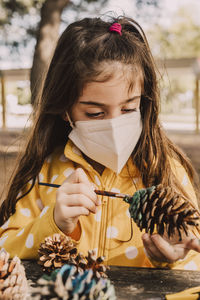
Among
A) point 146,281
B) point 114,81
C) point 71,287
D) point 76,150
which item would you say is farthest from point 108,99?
point 71,287

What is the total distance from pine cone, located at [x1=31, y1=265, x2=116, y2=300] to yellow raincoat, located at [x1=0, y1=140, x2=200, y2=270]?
1.47ft

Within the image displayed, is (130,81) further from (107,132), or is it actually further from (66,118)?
(66,118)

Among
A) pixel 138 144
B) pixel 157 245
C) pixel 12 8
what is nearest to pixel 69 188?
pixel 157 245

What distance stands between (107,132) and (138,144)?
258 mm

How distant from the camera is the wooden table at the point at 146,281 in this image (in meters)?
0.91

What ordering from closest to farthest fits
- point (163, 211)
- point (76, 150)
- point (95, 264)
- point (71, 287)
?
point (71, 287) → point (95, 264) → point (163, 211) → point (76, 150)

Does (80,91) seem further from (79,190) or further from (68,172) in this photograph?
(79,190)

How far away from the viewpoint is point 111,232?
56.2 inches

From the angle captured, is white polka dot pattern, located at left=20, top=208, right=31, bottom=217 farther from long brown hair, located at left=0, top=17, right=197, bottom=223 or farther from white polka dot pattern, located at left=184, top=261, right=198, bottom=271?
white polka dot pattern, located at left=184, top=261, right=198, bottom=271

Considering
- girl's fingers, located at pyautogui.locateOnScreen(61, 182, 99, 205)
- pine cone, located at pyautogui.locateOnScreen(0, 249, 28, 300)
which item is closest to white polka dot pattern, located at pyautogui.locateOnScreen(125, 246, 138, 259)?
girl's fingers, located at pyautogui.locateOnScreen(61, 182, 99, 205)

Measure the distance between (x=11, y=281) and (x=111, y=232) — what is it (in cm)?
68

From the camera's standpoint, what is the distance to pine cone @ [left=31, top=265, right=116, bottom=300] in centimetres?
68

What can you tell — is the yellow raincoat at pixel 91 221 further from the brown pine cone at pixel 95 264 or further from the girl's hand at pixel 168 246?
the brown pine cone at pixel 95 264

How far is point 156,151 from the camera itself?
1603 mm
